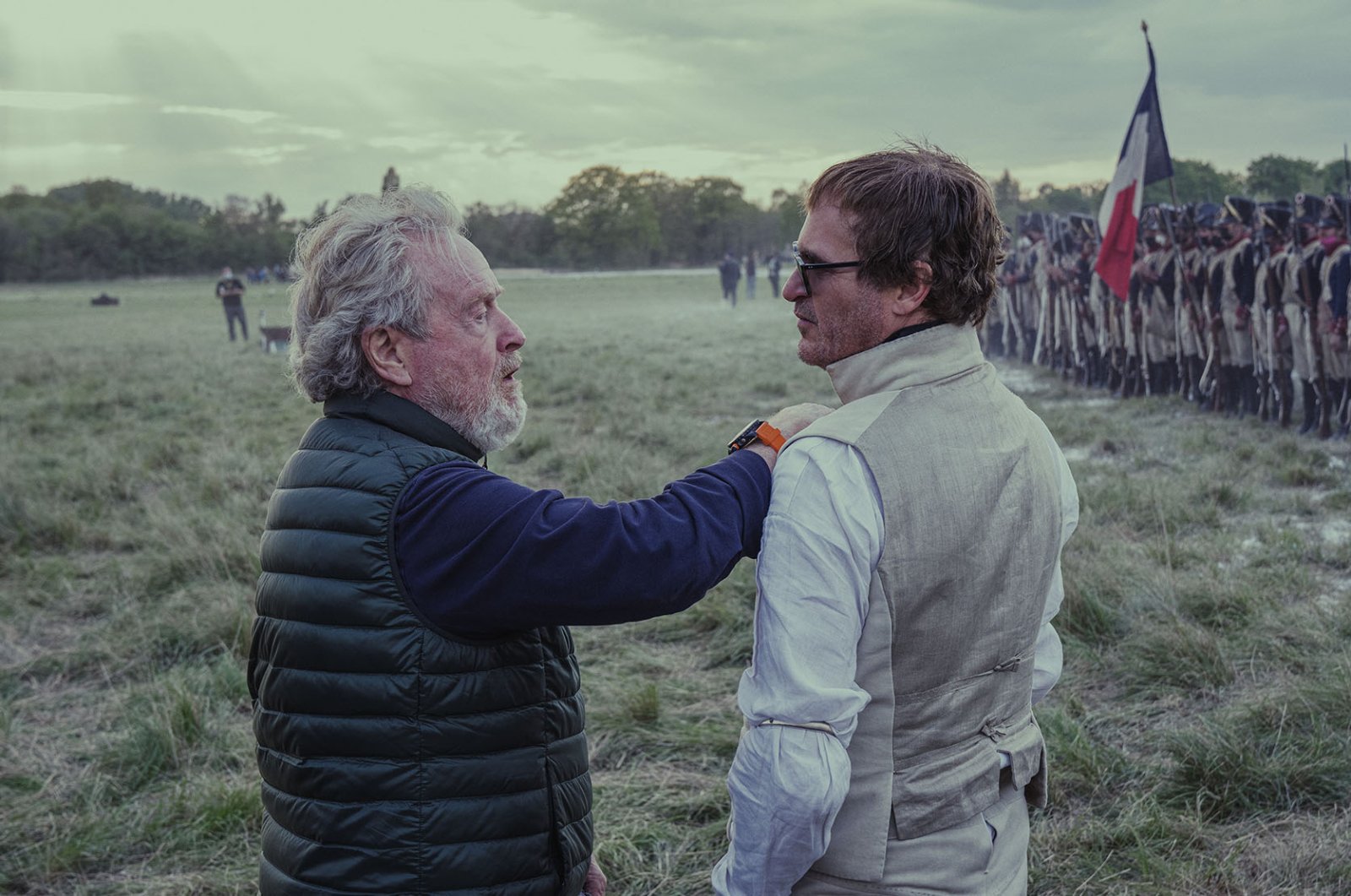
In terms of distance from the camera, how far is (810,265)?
1.73 metres

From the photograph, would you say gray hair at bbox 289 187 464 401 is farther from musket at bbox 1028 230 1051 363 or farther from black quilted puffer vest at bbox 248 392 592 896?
musket at bbox 1028 230 1051 363

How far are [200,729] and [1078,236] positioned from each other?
15.0m

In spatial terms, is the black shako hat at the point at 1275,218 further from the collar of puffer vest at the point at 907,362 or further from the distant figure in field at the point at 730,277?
the distant figure in field at the point at 730,277

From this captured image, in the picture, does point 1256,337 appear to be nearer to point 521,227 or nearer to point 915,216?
point 915,216

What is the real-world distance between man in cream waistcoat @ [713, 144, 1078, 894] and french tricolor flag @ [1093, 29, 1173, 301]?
10.5 m

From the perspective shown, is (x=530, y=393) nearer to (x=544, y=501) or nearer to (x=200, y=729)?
(x=200, y=729)

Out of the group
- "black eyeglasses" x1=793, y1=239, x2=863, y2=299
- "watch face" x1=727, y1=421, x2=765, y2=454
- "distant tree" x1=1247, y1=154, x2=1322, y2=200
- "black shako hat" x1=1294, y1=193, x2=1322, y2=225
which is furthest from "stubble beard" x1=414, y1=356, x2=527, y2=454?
"distant tree" x1=1247, y1=154, x2=1322, y2=200

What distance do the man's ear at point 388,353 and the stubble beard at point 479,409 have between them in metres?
0.04

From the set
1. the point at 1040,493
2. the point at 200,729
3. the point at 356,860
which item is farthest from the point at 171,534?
the point at 1040,493

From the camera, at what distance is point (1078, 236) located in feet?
55.1

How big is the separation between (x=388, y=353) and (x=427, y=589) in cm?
42

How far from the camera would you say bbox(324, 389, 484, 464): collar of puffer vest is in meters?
1.85

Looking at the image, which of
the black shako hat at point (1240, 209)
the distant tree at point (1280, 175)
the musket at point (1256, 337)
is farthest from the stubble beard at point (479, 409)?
the distant tree at point (1280, 175)

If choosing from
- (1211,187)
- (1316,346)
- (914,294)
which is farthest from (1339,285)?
(1211,187)
